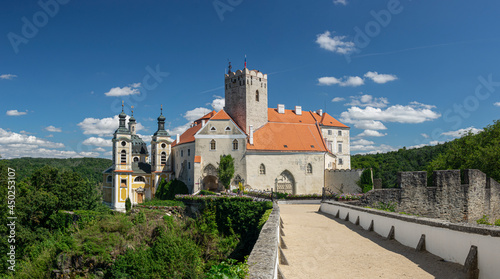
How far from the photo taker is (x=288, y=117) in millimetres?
48344

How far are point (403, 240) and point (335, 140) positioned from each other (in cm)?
4239

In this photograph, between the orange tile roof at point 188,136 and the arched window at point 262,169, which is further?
the orange tile roof at point 188,136

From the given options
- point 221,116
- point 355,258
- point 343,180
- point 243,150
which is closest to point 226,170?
point 243,150

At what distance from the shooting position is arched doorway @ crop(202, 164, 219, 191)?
4075 centimetres

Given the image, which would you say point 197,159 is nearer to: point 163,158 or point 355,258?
point 163,158

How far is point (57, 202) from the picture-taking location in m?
34.1

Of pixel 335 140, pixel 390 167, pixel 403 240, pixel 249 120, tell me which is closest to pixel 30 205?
pixel 249 120

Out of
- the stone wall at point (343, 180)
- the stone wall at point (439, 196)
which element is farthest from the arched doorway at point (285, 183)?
the stone wall at point (439, 196)

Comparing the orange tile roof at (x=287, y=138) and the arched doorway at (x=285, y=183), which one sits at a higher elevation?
the orange tile roof at (x=287, y=138)

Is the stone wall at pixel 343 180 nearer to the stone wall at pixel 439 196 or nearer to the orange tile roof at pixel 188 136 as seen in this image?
the orange tile roof at pixel 188 136

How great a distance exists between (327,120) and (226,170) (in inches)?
884

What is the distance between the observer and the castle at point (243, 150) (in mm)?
40594

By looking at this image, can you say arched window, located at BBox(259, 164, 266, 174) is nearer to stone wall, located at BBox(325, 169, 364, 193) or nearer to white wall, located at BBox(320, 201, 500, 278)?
stone wall, located at BBox(325, 169, 364, 193)

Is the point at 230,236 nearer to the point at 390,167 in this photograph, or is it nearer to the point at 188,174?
the point at 188,174
